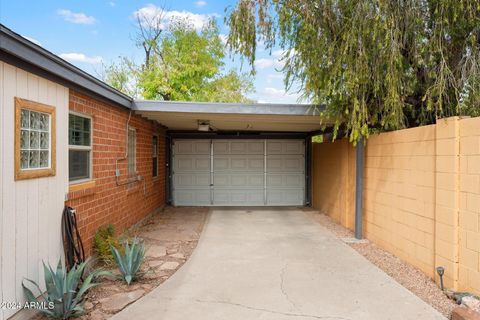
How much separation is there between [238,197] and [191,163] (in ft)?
6.32

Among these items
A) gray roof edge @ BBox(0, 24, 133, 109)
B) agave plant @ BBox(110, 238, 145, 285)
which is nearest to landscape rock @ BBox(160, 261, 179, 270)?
agave plant @ BBox(110, 238, 145, 285)

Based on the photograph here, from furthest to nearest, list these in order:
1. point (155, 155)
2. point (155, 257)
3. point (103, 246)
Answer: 1. point (155, 155)
2. point (155, 257)
3. point (103, 246)

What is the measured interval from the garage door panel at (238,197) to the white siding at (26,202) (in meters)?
7.58

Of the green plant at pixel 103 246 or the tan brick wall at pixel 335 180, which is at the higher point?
the tan brick wall at pixel 335 180

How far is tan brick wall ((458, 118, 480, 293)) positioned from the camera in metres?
3.62

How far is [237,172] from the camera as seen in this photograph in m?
11.6

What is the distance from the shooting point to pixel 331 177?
9.08m

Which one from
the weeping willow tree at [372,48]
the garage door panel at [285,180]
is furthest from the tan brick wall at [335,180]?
the weeping willow tree at [372,48]

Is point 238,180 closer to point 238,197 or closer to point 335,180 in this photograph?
point 238,197

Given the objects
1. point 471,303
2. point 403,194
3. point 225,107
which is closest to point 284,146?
point 225,107

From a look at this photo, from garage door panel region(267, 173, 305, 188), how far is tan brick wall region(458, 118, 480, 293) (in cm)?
774

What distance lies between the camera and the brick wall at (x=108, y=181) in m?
4.75

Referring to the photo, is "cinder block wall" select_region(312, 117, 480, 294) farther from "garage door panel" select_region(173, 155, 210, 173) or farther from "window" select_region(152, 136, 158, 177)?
"garage door panel" select_region(173, 155, 210, 173)

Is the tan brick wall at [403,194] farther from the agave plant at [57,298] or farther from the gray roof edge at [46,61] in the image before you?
the gray roof edge at [46,61]
